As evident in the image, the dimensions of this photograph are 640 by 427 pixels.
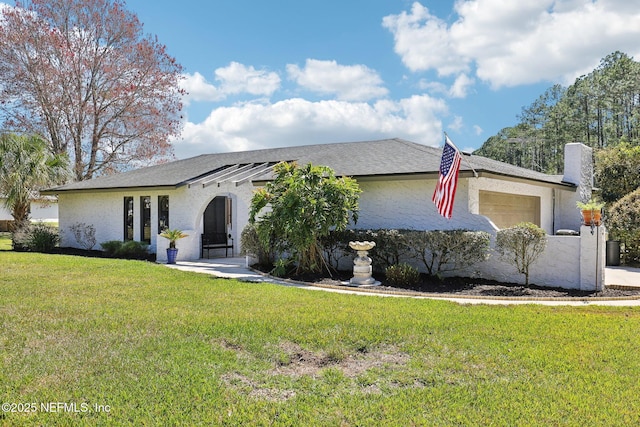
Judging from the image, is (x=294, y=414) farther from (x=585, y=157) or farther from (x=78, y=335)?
(x=585, y=157)

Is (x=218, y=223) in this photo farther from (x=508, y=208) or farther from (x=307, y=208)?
(x=508, y=208)

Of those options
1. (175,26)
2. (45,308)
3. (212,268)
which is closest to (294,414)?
(45,308)

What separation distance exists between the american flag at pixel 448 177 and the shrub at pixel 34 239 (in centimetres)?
1819

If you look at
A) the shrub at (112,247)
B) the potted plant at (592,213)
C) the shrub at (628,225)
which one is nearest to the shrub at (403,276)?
the potted plant at (592,213)

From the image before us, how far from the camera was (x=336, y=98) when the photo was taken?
2231cm

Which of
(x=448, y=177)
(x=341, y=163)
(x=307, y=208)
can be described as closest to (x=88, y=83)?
(x=341, y=163)

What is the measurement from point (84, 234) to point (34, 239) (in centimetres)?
203

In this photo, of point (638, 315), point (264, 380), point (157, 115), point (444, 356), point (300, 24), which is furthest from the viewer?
point (157, 115)

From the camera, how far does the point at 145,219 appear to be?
65.4 feet

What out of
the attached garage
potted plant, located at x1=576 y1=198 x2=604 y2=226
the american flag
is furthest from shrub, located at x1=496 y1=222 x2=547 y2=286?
the attached garage

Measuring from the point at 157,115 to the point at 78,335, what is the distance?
1133 inches

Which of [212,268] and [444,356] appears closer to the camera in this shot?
[444,356]

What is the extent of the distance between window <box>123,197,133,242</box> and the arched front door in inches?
121

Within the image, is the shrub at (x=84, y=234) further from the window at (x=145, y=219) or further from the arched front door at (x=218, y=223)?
the arched front door at (x=218, y=223)
